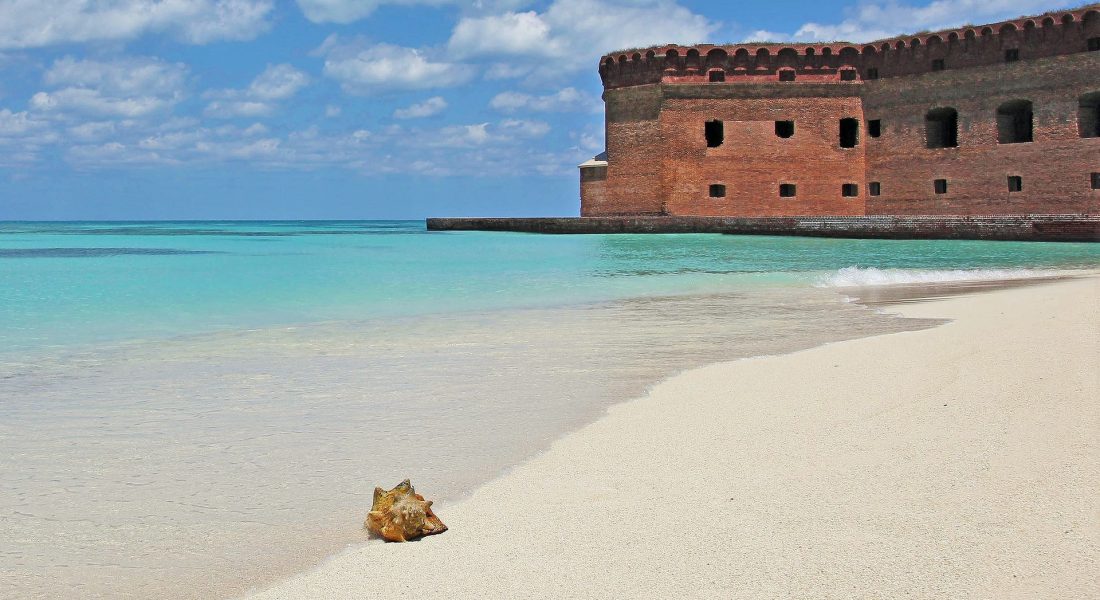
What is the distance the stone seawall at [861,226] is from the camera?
21875 mm

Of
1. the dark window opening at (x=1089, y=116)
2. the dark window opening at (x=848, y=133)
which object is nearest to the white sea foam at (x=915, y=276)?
the dark window opening at (x=1089, y=116)

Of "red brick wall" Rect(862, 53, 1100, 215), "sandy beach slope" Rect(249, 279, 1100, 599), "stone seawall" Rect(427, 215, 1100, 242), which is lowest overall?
"sandy beach slope" Rect(249, 279, 1100, 599)

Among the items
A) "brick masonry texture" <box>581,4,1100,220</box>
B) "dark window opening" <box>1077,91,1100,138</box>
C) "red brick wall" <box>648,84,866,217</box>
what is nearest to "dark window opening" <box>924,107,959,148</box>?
"brick masonry texture" <box>581,4,1100,220</box>

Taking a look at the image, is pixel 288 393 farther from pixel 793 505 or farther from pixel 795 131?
pixel 795 131

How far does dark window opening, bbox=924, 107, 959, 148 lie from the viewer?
29328 mm

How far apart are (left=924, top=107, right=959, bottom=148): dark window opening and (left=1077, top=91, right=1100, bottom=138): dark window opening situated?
3.75 m

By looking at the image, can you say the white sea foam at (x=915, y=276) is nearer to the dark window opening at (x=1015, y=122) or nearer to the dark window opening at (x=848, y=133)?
the dark window opening at (x=1015, y=122)

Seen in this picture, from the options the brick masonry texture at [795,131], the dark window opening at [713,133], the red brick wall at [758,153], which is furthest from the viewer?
the dark window opening at [713,133]

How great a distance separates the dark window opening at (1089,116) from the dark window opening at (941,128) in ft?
12.3

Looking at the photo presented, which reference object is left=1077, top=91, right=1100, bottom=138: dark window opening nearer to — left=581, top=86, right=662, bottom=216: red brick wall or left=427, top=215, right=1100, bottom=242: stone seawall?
left=427, top=215, right=1100, bottom=242: stone seawall

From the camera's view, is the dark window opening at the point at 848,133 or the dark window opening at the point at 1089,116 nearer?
the dark window opening at the point at 1089,116

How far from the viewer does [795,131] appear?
31.1 meters

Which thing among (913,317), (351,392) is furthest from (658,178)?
(351,392)

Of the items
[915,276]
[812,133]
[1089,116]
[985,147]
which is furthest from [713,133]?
[915,276]
